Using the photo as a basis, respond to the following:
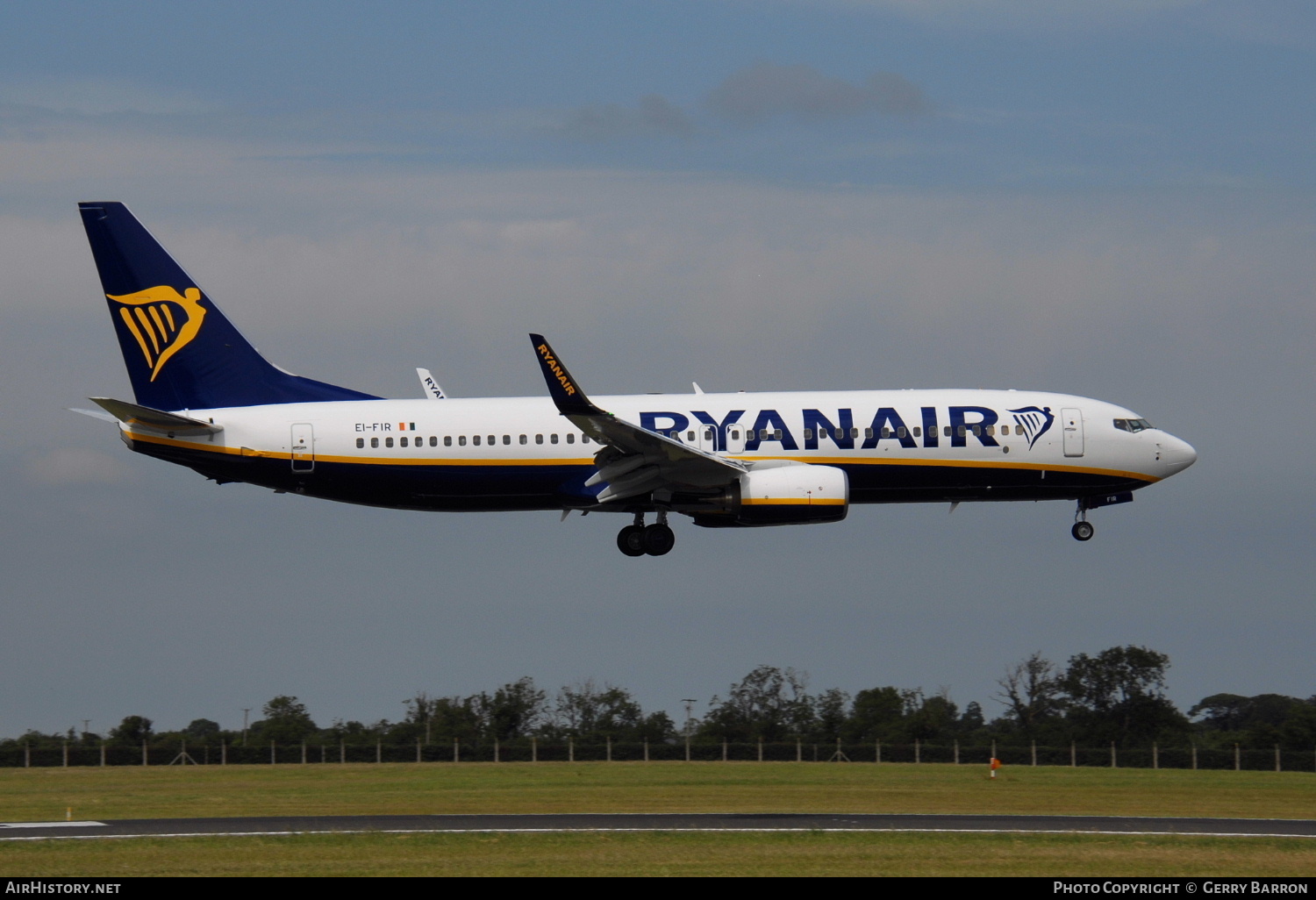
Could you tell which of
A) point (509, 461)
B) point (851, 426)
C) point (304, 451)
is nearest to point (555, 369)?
point (509, 461)

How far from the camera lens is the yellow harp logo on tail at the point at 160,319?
4972 centimetres

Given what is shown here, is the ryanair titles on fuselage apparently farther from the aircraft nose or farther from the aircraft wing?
the aircraft nose

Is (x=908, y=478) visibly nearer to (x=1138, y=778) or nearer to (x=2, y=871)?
(x=1138, y=778)

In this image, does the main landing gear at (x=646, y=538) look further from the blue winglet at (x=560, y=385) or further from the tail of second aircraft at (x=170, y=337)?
the tail of second aircraft at (x=170, y=337)

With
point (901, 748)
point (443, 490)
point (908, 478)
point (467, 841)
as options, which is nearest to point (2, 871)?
point (467, 841)

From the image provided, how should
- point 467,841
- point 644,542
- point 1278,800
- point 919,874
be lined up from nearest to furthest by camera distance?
point 919,874 → point 467,841 → point 1278,800 → point 644,542

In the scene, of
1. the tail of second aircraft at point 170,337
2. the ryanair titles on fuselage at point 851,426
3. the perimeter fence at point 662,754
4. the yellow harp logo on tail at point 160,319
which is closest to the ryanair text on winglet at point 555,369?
the ryanair titles on fuselage at point 851,426

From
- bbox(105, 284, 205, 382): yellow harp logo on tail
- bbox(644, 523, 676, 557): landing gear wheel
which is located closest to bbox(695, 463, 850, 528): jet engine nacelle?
bbox(644, 523, 676, 557): landing gear wheel

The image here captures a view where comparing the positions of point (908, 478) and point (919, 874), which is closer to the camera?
point (919, 874)

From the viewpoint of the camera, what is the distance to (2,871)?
28375mm

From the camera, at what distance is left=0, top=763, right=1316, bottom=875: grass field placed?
2906cm

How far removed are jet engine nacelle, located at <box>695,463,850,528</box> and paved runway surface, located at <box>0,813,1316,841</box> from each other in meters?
10.1

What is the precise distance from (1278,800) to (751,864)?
74.9 feet

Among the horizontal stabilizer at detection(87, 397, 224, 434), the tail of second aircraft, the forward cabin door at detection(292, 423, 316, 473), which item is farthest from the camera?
the tail of second aircraft
